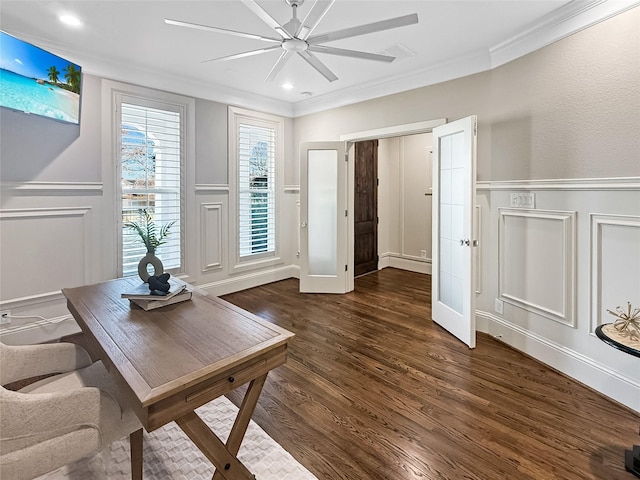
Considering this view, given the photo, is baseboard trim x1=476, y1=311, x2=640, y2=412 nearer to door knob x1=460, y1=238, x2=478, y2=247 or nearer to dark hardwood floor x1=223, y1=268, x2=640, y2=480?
dark hardwood floor x1=223, y1=268, x2=640, y2=480

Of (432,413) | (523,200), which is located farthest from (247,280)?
(523,200)

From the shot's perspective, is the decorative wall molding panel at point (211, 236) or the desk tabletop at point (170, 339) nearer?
the desk tabletop at point (170, 339)

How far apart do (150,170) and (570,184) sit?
4048 mm

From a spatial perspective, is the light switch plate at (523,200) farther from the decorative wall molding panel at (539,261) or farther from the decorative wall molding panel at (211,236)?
the decorative wall molding panel at (211,236)

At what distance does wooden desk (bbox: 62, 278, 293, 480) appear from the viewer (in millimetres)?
1130

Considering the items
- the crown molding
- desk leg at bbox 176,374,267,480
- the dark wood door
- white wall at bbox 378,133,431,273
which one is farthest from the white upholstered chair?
white wall at bbox 378,133,431,273

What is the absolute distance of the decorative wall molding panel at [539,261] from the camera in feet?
8.36

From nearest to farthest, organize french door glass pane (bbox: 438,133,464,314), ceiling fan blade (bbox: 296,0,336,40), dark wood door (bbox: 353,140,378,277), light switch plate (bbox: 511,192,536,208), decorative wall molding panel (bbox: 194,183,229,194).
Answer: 1. ceiling fan blade (bbox: 296,0,336,40)
2. light switch plate (bbox: 511,192,536,208)
3. french door glass pane (bbox: 438,133,464,314)
4. decorative wall molding panel (bbox: 194,183,229,194)
5. dark wood door (bbox: 353,140,378,277)

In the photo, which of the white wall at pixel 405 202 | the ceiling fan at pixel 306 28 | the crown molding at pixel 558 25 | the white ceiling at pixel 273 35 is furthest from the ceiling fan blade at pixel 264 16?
the white wall at pixel 405 202

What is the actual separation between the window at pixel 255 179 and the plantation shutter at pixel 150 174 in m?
0.81

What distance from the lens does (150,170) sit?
382 cm

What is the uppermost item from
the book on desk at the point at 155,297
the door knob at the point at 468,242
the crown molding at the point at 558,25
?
the crown molding at the point at 558,25

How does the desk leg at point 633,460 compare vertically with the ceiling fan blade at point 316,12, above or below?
below

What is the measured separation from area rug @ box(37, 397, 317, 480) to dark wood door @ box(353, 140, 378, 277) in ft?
12.9
